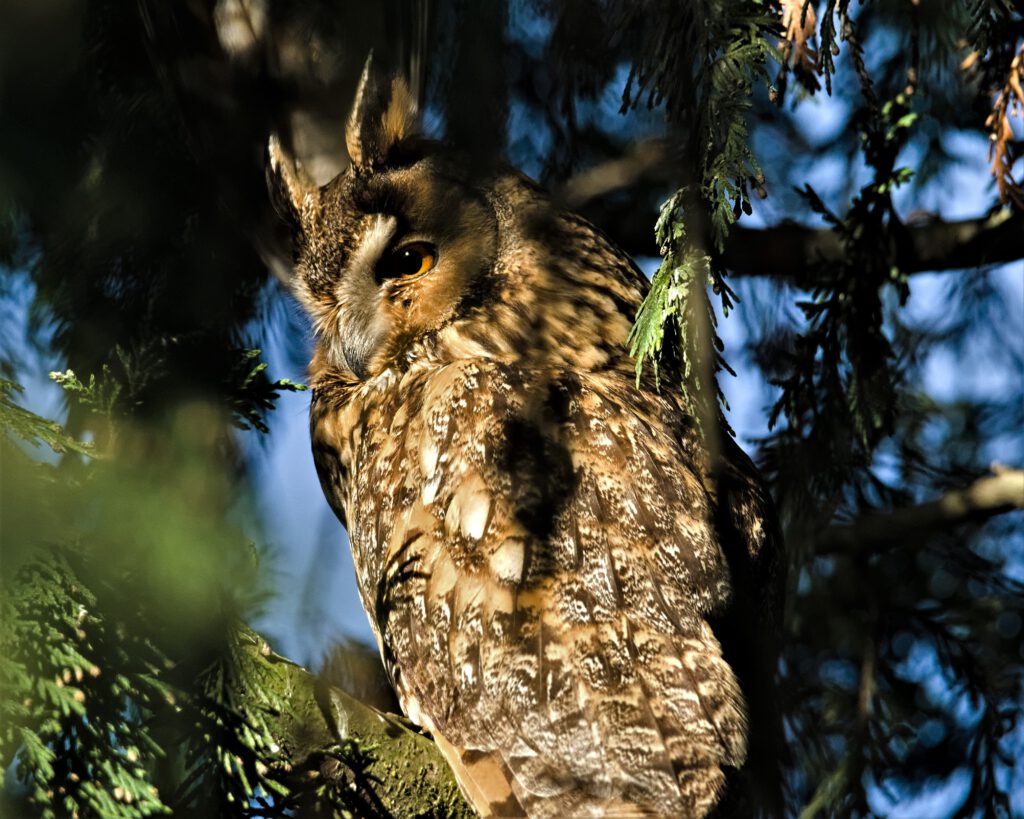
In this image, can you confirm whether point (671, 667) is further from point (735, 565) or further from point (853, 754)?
point (853, 754)

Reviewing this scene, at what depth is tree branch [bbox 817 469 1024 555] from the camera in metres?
3.02

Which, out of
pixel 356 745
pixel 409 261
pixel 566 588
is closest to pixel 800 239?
pixel 409 261

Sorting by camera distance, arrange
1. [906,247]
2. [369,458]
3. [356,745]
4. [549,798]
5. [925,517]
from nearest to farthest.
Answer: [356,745]
[549,798]
[369,458]
[906,247]
[925,517]

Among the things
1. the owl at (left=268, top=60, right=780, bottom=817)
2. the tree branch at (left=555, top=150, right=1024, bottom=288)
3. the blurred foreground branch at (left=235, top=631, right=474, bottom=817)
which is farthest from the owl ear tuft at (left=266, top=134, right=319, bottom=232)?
the blurred foreground branch at (left=235, top=631, right=474, bottom=817)

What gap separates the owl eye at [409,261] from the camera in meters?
2.69

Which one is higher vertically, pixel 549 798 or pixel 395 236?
pixel 395 236

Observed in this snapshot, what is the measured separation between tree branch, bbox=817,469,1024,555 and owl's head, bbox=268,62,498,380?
4.50 feet

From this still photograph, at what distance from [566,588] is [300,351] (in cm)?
134

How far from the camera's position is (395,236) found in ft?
8.83

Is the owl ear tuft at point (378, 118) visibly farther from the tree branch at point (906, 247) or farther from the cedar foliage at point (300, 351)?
the tree branch at point (906, 247)

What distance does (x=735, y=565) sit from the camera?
2197mm

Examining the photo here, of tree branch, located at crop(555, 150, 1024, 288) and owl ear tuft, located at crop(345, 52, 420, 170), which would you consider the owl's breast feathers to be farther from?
tree branch, located at crop(555, 150, 1024, 288)

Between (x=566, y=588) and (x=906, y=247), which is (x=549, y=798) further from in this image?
(x=906, y=247)

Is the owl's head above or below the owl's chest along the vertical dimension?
above
